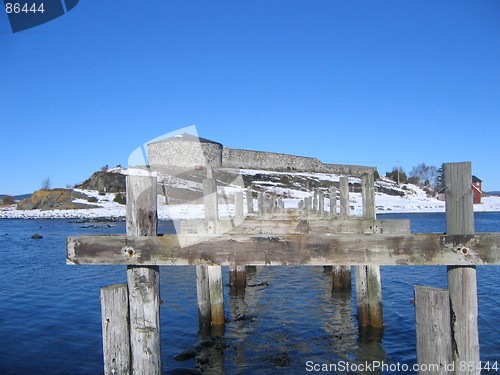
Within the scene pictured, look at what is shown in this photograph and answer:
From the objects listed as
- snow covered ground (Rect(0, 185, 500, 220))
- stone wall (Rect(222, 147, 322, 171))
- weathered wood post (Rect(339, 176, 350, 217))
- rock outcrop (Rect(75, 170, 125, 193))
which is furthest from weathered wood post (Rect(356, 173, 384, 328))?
stone wall (Rect(222, 147, 322, 171))

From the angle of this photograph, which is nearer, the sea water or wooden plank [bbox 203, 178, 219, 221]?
the sea water

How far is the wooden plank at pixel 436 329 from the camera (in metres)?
4.36

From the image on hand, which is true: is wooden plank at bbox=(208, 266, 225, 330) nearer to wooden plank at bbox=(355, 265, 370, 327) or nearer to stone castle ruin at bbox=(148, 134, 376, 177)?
wooden plank at bbox=(355, 265, 370, 327)

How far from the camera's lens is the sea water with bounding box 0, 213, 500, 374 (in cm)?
805

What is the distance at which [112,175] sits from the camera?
82500 millimetres

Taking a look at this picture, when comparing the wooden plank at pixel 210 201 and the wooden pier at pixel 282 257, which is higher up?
the wooden plank at pixel 210 201

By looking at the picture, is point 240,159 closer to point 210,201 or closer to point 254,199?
point 254,199

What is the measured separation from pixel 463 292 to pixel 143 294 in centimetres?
329

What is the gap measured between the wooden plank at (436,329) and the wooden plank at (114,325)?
10.3 ft

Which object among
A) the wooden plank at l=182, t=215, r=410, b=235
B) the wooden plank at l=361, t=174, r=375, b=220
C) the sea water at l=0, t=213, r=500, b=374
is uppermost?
the wooden plank at l=361, t=174, r=375, b=220

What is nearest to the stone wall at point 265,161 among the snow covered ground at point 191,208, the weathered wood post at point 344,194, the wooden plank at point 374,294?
the snow covered ground at point 191,208

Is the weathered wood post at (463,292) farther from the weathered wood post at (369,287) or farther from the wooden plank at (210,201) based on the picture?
the weathered wood post at (369,287)

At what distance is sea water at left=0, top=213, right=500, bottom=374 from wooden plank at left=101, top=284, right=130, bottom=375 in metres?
3.00

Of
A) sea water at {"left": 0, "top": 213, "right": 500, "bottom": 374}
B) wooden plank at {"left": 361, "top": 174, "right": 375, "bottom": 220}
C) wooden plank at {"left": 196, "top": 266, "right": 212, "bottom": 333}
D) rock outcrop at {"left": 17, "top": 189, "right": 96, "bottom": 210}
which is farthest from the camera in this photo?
rock outcrop at {"left": 17, "top": 189, "right": 96, "bottom": 210}
